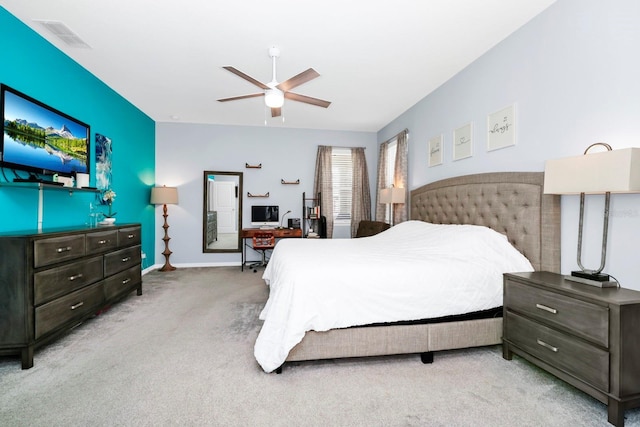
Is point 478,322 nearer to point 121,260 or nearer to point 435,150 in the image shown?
point 435,150

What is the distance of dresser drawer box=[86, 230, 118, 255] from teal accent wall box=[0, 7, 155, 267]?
468mm

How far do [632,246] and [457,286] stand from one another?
1.05 meters

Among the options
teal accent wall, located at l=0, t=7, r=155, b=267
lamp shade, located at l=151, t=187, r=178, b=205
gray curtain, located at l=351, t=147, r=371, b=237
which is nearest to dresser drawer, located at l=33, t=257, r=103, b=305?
teal accent wall, located at l=0, t=7, r=155, b=267

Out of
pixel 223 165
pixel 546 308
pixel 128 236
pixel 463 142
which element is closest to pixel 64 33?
pixel 128 236

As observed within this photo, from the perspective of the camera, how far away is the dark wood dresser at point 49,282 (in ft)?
6.86

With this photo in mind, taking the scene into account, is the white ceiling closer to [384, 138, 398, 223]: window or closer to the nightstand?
[384, 138, 398, 223]: window

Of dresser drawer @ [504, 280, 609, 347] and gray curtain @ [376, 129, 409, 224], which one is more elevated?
gray curtain @ [376, 129, 409, 224]

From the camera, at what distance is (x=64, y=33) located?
9.16ft

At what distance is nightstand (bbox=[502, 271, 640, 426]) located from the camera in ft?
5.05

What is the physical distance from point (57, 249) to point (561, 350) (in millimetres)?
3607

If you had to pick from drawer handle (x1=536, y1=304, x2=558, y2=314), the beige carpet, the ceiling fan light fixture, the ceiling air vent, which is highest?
the ceiling air vent

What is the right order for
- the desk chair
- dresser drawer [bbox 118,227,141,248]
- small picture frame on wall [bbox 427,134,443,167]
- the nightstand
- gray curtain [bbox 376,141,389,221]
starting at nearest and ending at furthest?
1. the nightstand
2. dresser drawer [bbox 118,227,141,248]
3. small picture frame on wall [bbox 427,134,443,167]
4. the desk chair
5. gray curtain [bbox 376,141,389,221]

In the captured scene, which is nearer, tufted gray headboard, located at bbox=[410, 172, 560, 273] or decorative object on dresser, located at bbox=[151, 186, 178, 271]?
tufted gray headboard, located at bbox=[410, 172, 560, 273]

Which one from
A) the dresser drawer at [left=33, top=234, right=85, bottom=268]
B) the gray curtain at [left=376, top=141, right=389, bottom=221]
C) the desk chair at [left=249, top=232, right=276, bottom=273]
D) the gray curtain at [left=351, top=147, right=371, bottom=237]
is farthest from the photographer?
Result: the gray curtain at [left=351, top=147, right=371, bottom=237]
